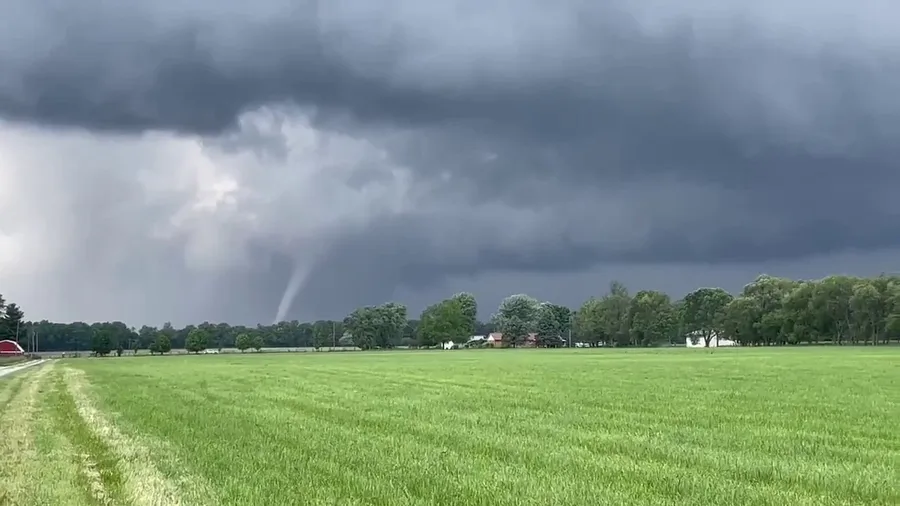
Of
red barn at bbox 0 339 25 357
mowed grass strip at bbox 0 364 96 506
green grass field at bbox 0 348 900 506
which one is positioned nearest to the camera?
green grass field at bbox 0 348 900 506

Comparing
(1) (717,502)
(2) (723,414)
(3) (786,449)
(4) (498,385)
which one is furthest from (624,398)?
(1) (717,502)

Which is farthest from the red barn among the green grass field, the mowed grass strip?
the mowed grass strip

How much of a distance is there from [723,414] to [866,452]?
715 cm

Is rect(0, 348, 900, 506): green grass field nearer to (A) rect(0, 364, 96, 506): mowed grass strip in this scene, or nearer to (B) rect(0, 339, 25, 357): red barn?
(A) rect(0, 364, 96, 506): mowed grass strip

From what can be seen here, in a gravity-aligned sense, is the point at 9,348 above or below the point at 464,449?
above

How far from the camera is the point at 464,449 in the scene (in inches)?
651

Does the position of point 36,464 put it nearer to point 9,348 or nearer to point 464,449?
point 464,449

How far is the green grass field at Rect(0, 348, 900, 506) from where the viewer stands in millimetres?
12305

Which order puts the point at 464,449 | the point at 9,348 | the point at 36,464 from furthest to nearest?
the point at 9,348, the point at 464,449, the point at 36,464

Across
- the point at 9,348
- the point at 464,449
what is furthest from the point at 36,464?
the point at 9,348

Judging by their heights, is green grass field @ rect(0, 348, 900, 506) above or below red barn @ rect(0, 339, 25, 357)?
below

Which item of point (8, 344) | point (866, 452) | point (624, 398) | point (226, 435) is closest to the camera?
point (866, 452)

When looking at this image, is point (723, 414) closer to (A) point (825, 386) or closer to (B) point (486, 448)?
(B) point (486, 448)

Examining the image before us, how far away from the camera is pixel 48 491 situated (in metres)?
13.2
